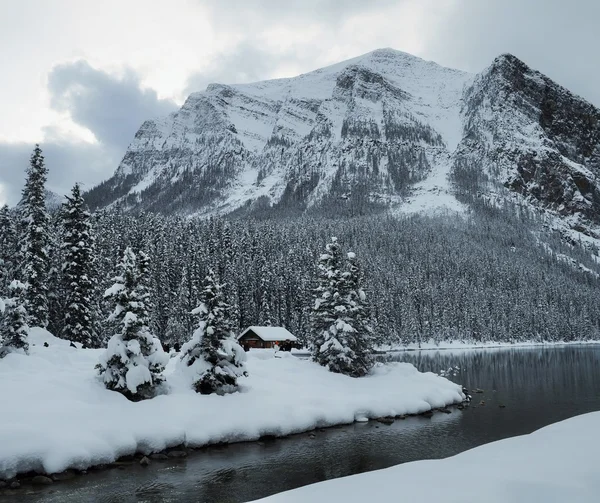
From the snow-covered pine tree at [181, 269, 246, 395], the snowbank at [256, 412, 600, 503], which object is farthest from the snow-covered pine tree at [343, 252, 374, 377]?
the snowbank at [256, 412, 600, 503]

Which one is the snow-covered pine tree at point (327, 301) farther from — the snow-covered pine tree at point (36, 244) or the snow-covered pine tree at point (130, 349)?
the snow-covered pine tree at point (36, 244)

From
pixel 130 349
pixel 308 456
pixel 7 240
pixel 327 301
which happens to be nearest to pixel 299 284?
pixel 327 301

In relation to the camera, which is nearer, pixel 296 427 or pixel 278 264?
pixel 296 427

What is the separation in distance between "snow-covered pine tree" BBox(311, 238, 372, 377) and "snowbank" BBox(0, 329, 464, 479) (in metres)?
2.07

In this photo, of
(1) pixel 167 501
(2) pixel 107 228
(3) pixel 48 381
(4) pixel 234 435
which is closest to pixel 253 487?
(1) pixel 167 501

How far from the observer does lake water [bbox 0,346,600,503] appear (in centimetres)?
2083

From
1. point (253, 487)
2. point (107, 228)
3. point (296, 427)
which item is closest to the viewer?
point (253, 487)

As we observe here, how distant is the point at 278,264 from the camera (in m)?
107

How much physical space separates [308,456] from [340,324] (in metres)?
19.7

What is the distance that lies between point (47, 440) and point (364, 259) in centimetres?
14049

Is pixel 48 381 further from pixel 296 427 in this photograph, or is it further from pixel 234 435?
pixel 296 427

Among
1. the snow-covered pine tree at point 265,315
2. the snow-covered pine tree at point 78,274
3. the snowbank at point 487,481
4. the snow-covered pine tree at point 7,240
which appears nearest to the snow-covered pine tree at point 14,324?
the snow-covered pine tree at point 78,274

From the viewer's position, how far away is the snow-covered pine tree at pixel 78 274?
4403 centimetres

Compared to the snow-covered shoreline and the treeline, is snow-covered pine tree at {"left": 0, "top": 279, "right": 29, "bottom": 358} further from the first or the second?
the snow-covered shoreline
